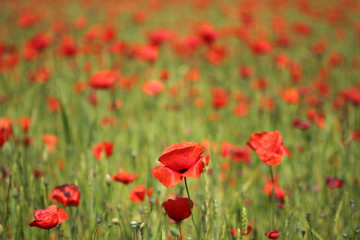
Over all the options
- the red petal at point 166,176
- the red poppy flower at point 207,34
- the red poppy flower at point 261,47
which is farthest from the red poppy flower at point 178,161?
the red poppy flower at point 261,47

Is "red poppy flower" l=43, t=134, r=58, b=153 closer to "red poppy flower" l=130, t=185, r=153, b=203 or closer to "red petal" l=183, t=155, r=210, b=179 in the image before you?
"red poppy flower" l=130, t=185, r=153, b=203

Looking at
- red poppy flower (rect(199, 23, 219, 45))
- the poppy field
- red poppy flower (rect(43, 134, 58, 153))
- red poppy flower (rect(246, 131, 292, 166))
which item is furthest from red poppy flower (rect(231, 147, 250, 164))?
red poppy flower (rect(199, 23, 219, 45))

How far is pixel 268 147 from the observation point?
42.4 inches

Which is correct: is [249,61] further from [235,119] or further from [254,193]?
[254,193]

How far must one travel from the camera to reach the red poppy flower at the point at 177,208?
3.18 ft

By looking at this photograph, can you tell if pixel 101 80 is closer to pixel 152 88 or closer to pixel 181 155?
pixel 152 88

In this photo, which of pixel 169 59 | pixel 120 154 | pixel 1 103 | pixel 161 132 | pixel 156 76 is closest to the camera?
pixel 120 154

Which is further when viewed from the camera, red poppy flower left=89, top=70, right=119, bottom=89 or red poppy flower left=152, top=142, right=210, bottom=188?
red poppy flower left=89, top=70, right=119, bottom=89

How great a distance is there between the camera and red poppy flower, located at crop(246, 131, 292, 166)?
1.06 meters

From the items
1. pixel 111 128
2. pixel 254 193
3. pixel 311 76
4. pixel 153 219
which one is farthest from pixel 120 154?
pixel 311 76

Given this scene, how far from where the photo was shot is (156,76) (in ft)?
11.7

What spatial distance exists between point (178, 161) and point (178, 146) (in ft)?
0.18

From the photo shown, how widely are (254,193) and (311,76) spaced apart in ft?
8.85

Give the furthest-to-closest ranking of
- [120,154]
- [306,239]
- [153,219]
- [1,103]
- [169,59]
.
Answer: [169,59]
[1,103]
[120,154]
[153,219]
[306,239]
